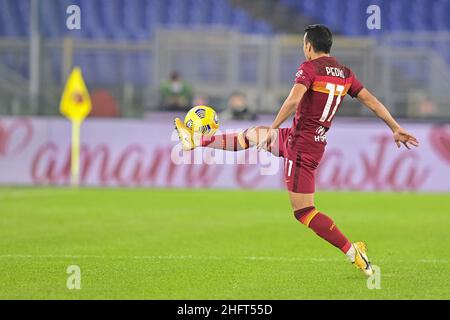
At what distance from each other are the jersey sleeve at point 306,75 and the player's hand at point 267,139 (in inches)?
18.6

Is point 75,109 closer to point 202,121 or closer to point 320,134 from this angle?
point 202,121

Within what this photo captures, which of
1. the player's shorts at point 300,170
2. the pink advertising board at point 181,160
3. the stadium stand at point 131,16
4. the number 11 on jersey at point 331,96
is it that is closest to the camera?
the number 11 on jersey at point 331,96

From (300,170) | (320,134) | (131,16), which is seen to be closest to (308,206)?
(300,170)

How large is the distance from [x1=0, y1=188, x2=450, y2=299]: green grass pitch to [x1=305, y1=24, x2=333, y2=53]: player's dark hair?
2.01 meters

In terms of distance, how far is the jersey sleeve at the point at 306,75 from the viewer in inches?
305

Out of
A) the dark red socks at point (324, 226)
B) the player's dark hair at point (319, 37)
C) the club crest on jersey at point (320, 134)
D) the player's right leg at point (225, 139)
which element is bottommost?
the dark red socks at point (324, 226)

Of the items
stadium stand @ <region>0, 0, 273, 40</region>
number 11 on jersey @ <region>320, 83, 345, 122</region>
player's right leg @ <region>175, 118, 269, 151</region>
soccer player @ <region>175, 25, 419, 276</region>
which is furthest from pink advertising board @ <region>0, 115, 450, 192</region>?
number 11 on jersey @ <region>320, 83, 345, 122</region>

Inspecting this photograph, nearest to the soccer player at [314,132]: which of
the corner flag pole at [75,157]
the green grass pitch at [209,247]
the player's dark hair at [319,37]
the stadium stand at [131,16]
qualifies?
the player's dark hair at [319,37]

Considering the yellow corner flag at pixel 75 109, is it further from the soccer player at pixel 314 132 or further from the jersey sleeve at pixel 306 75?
the jersey sleeve at pixel 306 75

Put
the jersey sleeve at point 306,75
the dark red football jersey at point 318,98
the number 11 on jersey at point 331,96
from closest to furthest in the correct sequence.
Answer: the jersey sleeve at point 306,75 → the dark red football jersey at point 318,98 → the number 11 on jersey at point 331,96

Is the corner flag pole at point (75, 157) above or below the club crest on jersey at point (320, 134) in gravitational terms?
below

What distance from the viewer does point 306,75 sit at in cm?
777

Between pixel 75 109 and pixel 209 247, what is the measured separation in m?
10.5

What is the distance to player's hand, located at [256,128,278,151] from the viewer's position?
7897mm
